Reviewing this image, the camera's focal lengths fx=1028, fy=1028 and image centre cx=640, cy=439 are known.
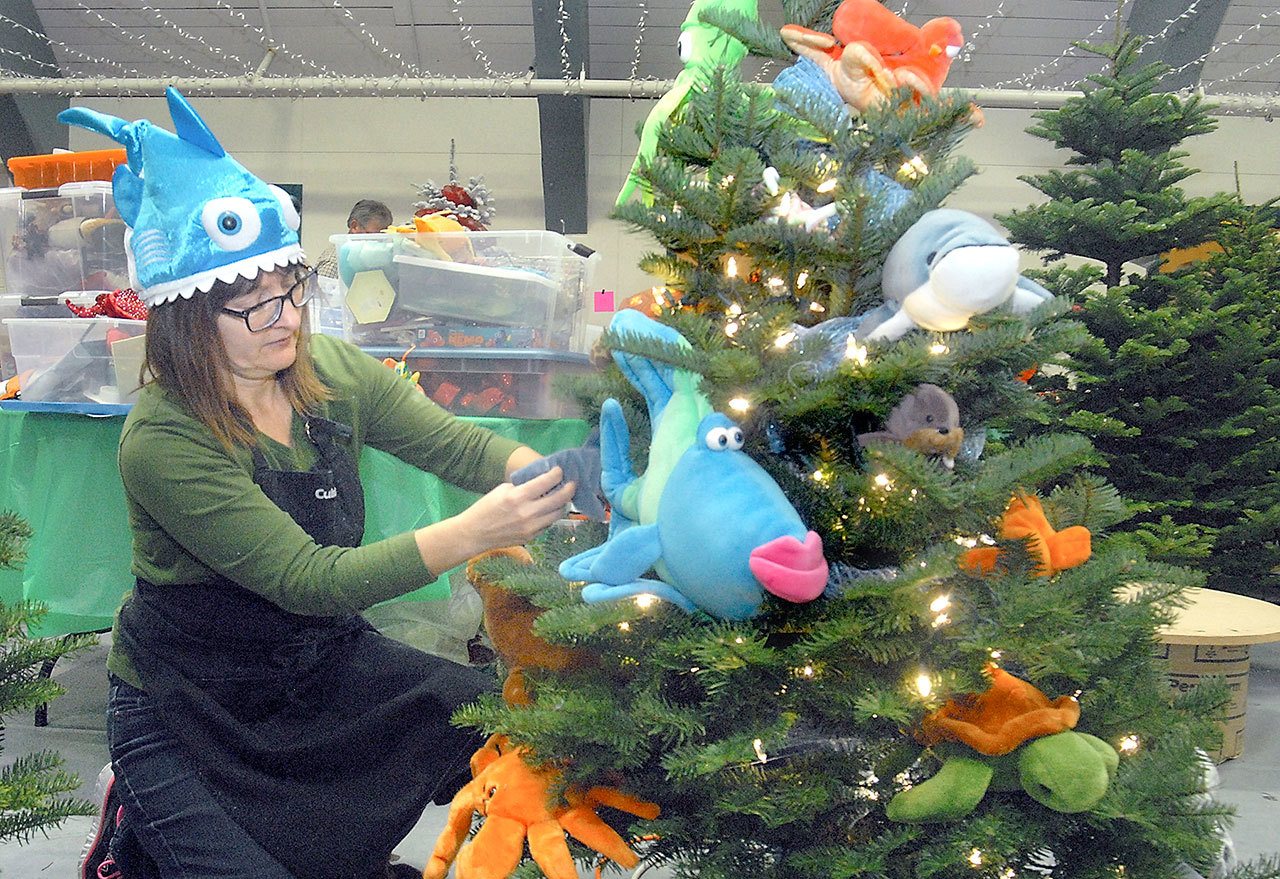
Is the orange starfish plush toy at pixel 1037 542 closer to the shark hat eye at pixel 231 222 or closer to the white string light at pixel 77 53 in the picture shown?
the shark hat eye at pixel 231 222

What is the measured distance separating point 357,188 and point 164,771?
4419mm

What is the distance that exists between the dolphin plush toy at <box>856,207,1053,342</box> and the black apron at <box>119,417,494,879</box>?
29.3 inches

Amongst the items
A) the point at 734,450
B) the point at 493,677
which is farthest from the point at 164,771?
the point at 734,450

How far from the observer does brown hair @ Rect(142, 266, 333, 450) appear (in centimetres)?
120

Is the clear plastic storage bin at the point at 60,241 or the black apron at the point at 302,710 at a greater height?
the clear plastic storage bin at the point at 60,241

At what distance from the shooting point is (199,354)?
1.21m

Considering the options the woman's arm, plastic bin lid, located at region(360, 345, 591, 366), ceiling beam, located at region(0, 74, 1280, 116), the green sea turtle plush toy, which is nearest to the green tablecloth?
plastic bin lid, located at region(360, 345, 591, 366)

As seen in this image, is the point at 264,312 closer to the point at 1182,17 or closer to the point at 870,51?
the point at 870,51

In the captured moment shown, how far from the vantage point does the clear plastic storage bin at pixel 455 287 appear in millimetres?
2201

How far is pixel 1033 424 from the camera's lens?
8.41 feet

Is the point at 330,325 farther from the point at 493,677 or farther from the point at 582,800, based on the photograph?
the point at 582,800

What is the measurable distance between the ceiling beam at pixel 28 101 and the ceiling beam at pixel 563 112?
2.23 metres

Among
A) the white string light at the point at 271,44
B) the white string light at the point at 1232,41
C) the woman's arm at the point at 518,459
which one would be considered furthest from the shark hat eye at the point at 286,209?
the white string light at the point at 1232,41

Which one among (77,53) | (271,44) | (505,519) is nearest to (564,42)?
(271,44)
